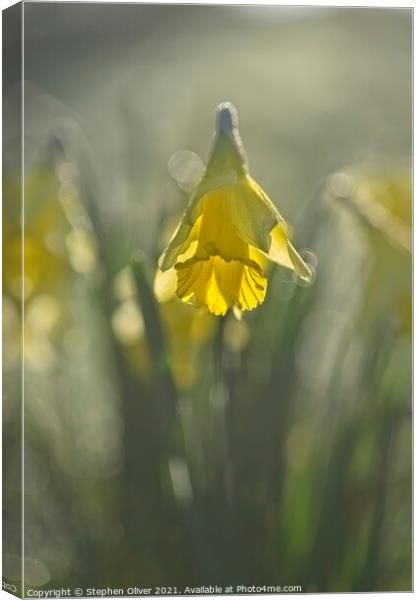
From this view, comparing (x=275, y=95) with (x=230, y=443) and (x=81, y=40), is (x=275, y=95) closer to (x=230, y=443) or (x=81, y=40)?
(x=81, y=40)

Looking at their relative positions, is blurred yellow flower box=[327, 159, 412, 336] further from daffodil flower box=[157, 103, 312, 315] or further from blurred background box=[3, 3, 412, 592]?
daffodil flower box=[157, 103, 312, 315]

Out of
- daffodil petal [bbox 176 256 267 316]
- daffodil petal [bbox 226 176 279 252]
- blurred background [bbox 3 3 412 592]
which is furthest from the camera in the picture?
blurred background [bbox 3 3 412 592]

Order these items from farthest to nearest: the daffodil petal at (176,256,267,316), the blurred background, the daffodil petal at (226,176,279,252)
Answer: the blurred background, the daffodil petal at (176,256,267,316), the daffodil petal at (226,176,279,252)

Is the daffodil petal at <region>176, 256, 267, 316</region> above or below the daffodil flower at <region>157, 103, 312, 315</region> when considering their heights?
below

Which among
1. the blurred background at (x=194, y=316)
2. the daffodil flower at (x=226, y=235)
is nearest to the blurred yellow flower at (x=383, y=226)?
the blurred background at (x=194, y=316)

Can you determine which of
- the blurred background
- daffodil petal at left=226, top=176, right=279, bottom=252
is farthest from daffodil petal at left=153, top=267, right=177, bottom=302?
daffodil petal at left=226, top=176, right=279, bottom=252

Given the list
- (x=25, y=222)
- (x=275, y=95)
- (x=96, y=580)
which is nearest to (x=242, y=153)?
(x=275, y=95)
